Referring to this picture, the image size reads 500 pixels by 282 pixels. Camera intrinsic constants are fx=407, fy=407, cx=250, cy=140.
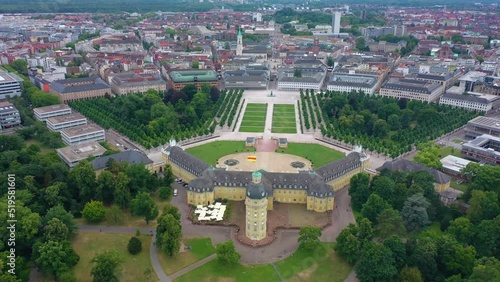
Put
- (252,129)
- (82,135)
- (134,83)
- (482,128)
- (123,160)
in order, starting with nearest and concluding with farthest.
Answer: (123,160)
(82,135)
(482,128)
(252,129)
(134,83)

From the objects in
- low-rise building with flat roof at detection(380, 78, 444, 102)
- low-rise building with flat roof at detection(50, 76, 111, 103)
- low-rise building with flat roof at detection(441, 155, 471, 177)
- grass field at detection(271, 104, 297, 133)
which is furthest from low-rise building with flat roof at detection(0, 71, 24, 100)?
low-rise building with flat roof at detection(441, 155, 471, 177)

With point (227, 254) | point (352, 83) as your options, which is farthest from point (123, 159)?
point (352, 83)

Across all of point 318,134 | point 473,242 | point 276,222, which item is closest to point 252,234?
point 276,222

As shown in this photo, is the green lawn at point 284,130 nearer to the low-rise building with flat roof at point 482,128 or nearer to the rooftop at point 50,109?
the low-rise building with flat roof at point 482,128

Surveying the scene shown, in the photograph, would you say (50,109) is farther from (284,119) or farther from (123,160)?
(284,119)

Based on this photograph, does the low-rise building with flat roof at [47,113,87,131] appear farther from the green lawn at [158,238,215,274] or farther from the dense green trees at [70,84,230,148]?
the green lawn at [158,238,215,274]

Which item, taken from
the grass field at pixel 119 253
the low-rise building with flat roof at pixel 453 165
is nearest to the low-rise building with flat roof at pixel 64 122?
the grass field at pixel 119 253
